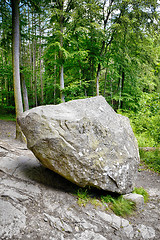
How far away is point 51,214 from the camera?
2.94 m

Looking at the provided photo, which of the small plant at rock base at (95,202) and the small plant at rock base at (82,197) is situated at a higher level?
the small plant at rock base at (82,197)

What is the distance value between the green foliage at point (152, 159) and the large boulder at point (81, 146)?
114 inches

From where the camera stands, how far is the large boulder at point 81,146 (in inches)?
132

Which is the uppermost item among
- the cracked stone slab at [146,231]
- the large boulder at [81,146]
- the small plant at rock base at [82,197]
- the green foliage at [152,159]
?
the large boulder at [81,146]

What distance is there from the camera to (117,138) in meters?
3.99

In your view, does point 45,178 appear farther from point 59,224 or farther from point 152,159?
point 152,159

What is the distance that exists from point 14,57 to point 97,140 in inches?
204

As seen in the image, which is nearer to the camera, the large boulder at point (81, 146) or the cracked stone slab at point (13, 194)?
the cracked stone slab at point (13, 194)

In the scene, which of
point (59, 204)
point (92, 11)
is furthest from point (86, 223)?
point (92, 11)

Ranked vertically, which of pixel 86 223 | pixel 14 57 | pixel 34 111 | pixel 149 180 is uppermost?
pixel 14 57

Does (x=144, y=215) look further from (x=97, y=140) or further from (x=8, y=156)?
(x=8, y=156)

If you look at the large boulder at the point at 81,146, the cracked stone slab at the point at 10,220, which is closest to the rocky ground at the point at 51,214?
the cracked stone slab at the point at 10,220

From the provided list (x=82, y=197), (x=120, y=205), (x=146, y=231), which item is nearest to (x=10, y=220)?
(x=82, y=197)

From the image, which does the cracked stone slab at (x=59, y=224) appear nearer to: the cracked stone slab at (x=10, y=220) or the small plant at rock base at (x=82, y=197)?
the cracked stone slab at (x=10, y=220)
